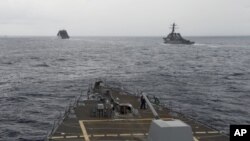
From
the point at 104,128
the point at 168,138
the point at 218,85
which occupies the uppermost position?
the point at 168,138

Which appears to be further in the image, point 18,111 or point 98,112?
point 18,111

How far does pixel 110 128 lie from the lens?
3700 cm

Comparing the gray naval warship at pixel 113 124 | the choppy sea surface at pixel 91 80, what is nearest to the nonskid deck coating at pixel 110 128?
the gray naval warship at pixel 113 124

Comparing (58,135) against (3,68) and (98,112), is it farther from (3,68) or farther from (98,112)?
(3,68)

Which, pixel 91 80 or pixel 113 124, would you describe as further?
pixel 91 80

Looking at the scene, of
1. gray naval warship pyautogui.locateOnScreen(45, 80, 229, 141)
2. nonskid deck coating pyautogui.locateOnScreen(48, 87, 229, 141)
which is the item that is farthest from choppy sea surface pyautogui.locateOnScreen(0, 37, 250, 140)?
nonskid deck coating pyautogui.locateOnScreen(48, 87, 229, 141)

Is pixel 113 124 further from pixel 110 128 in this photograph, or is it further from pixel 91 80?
pixel 91 80

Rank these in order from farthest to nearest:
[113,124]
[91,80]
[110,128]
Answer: [91,80] < [113,124] < [110,128]

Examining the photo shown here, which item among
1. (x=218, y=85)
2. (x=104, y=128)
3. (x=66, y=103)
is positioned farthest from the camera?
(x=218, y=85)

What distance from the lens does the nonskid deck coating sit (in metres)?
33.9

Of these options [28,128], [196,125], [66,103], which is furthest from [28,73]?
[196,125]

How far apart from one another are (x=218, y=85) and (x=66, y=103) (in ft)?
140

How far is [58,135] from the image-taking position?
1347 inches

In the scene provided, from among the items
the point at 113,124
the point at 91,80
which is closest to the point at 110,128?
the point at 113,124
